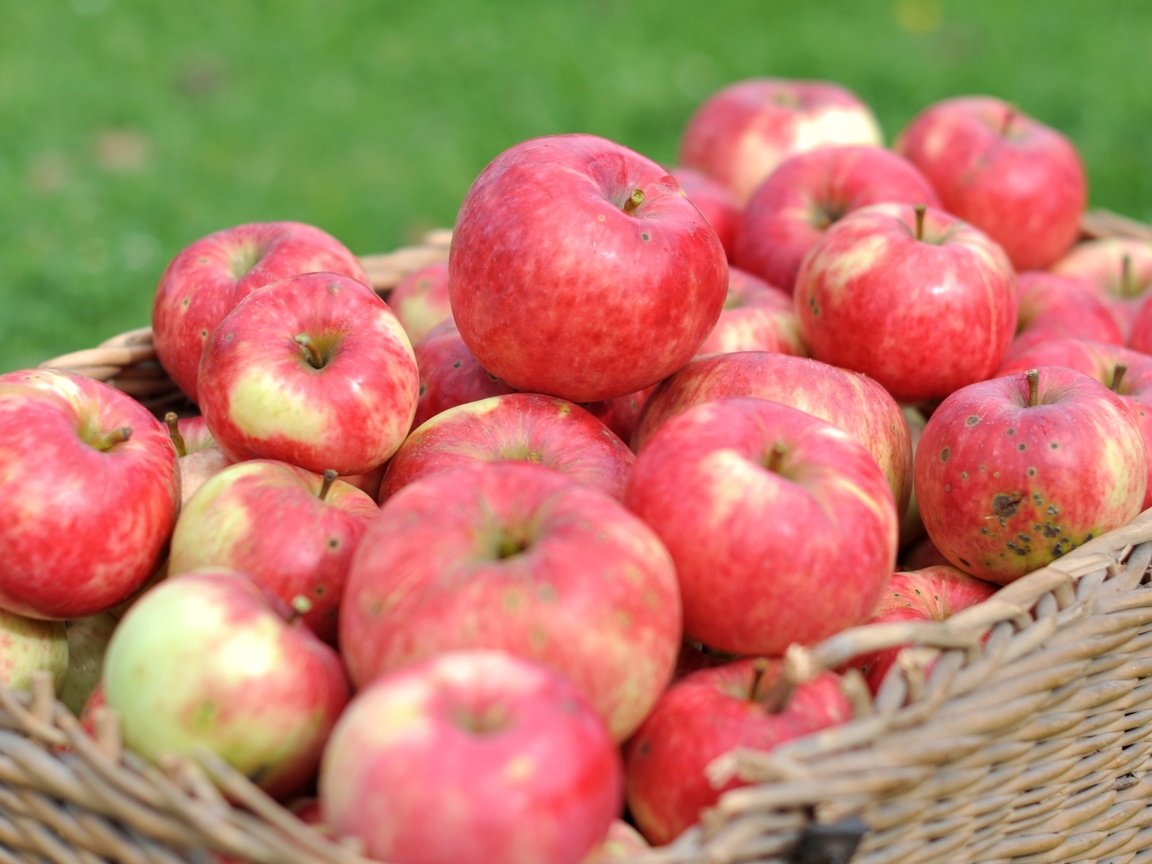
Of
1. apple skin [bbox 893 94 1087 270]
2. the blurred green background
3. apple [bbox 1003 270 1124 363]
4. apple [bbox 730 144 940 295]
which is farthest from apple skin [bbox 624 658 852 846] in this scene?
the blurred green background

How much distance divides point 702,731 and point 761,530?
0.21 meters

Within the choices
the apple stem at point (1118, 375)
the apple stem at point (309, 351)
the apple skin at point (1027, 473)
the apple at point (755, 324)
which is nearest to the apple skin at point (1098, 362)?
the apple stem at point (1118, 375)

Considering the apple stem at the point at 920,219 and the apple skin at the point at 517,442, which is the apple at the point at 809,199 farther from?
the apple skin at the point at 517,442

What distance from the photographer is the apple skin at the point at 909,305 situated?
179 cm

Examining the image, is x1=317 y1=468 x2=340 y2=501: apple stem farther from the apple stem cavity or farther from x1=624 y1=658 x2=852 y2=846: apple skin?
the apple stem cavity

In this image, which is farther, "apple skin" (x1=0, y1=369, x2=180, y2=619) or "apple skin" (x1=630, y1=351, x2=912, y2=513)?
"apple skin" (x1=630, y1=351, x2=912, y2=513)

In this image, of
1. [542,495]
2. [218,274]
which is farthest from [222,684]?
[218,274]

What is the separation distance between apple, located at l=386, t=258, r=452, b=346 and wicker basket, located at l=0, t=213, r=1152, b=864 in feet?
3.12

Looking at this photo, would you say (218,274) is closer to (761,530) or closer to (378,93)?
(761,530)

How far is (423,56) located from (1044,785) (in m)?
4.09

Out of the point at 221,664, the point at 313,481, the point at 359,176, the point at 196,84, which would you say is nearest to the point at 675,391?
the point at 313,481

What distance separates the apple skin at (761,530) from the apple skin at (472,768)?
0.96 feet

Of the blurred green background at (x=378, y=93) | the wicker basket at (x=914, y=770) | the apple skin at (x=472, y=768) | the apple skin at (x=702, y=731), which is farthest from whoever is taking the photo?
the blurred green background at (x=378, y=93)

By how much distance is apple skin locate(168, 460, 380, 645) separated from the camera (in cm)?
137
